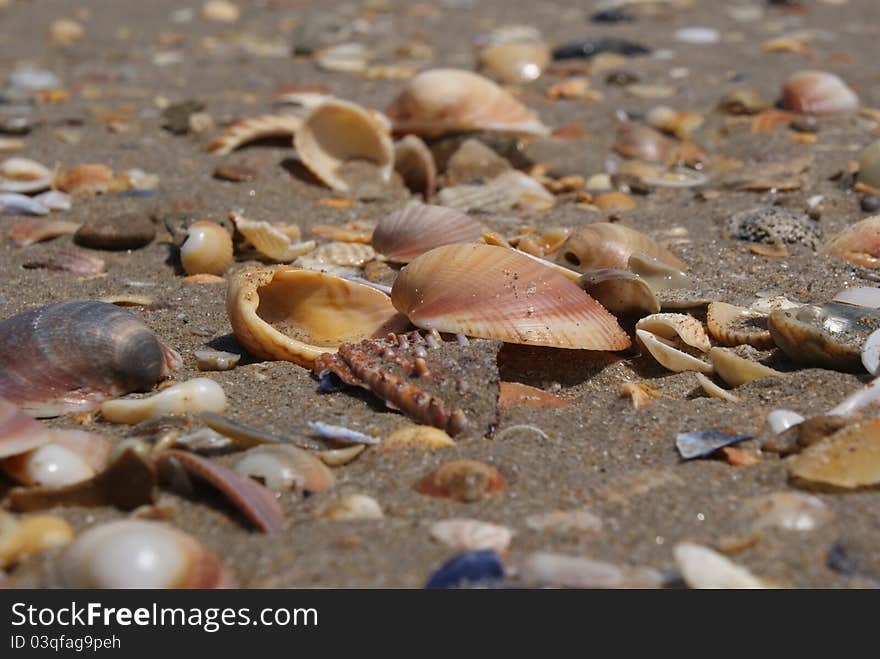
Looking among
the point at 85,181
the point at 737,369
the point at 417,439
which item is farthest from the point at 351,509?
the point at 85,181

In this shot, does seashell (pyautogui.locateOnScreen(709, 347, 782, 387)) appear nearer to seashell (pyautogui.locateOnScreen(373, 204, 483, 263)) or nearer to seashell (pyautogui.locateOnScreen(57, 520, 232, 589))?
seashell (pyautogui.locateOnScreen(373, 204, 483, 263))

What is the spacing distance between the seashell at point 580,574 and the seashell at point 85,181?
2.97 m

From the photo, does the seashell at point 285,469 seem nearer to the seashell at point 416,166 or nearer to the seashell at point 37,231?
the seashell at point 37,231

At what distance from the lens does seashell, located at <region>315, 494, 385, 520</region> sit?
6.52 ft

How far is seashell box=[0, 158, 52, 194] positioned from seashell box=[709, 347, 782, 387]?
2.84m

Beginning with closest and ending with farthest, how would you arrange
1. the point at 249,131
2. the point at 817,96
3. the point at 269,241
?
1. the point at 269,241
2. the point at 249,131
3. the point at 817,96

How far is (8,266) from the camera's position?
11.5 ft

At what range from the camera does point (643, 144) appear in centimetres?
464

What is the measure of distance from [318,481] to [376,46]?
4999mm

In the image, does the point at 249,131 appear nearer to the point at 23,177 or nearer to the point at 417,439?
the point at 23,177

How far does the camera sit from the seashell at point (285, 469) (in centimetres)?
209

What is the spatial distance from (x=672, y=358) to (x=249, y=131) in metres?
2.62

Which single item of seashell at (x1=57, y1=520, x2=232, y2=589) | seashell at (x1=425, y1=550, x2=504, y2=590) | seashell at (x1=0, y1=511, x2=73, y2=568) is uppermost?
seashell at (x1=57, y1=520, x2=232, y2=589)

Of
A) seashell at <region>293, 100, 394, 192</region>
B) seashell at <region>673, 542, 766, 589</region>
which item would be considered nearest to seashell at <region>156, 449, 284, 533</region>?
seashell at <region>673, 542, 766, 589</region>
